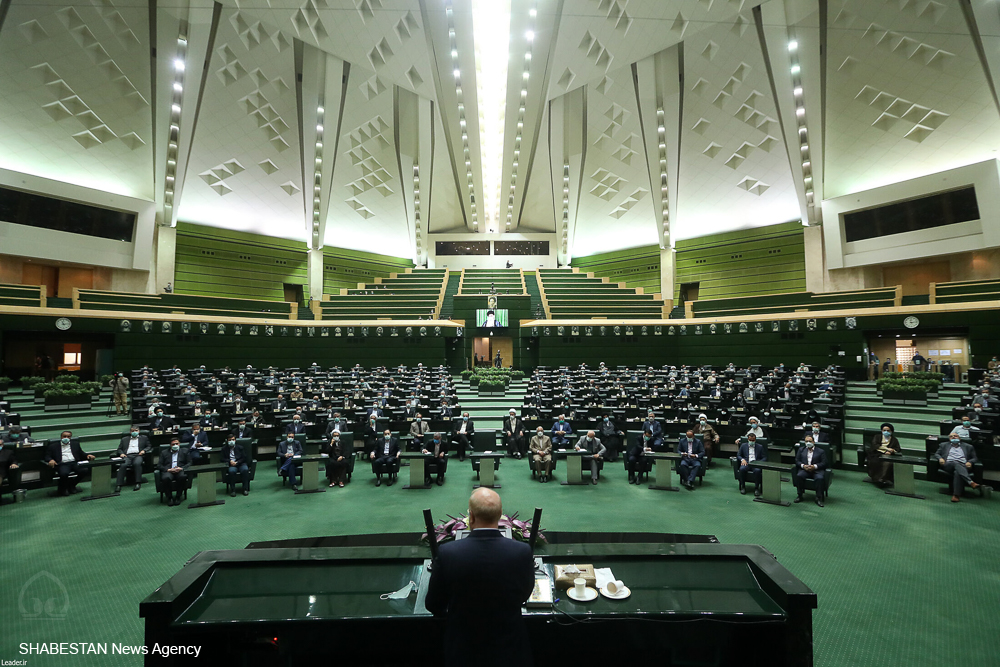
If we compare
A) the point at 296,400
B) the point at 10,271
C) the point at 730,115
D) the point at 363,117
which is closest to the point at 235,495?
the point at 296,400

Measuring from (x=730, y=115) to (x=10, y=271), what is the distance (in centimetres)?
3239

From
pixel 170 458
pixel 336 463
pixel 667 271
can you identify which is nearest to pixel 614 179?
pixel 667 271

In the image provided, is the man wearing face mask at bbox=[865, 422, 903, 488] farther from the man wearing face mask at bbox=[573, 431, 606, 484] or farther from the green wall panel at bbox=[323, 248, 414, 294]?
the green wall panel at bbox=[323, 248, 414, 294]

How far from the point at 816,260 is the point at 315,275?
88.5ft

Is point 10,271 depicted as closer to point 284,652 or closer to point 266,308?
point 266,308

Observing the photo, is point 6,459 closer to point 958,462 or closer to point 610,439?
point 610,439

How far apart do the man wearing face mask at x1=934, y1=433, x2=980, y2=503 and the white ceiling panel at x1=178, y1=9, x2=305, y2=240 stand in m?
25.4

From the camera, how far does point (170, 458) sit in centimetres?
808

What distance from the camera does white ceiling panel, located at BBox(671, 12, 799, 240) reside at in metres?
20.7

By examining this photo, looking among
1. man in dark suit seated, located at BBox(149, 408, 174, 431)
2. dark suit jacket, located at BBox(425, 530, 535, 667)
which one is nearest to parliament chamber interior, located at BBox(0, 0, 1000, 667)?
dark suit jacket, located at BBox(425, 530, 535, 667)

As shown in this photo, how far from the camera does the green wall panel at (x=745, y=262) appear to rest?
1007 inches

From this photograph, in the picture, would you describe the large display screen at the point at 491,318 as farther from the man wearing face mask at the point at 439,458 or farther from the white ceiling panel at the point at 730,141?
the man wearing face mask at the point at 439,458

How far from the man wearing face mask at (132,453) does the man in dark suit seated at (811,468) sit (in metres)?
11.4

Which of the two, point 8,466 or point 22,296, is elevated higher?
point 22,296
